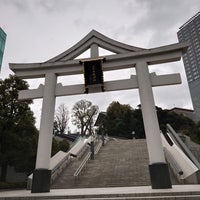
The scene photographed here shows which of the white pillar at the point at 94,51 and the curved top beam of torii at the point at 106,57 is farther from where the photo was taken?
the white pillar at the point at 94,51

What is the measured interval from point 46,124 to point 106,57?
4.14 metres

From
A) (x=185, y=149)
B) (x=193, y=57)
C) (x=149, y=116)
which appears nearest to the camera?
(x=149, y=116)

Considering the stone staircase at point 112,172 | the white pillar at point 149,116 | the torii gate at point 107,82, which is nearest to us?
the white pillar at point 149,116

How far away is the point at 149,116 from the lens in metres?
8.13

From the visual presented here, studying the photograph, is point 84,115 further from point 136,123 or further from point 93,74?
point 93,74

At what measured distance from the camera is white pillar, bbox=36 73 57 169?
8.24 metres

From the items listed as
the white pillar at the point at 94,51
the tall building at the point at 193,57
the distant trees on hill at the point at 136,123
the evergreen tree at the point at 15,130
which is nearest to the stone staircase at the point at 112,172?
the evergreen tree at the point at 15,130

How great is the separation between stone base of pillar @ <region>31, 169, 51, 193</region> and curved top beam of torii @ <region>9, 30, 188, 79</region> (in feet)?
15.0

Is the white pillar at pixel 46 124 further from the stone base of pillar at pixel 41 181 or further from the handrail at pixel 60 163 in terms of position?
the handrail at pixel 60 163

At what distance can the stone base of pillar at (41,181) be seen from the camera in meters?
7.79

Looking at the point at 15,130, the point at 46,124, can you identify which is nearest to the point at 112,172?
the point at 46,124

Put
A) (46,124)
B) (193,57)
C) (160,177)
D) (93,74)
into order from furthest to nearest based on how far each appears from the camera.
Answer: (193,57) → (93,74) → (46,124) → (160,177)

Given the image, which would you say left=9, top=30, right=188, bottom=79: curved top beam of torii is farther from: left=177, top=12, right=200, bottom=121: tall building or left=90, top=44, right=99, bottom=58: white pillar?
left=177, top=12, right=200, bottom=121: tall building

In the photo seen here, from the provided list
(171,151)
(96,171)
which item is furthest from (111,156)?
(171,151)
